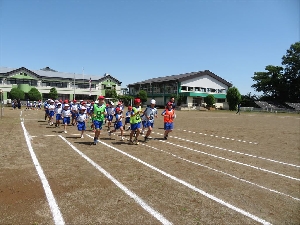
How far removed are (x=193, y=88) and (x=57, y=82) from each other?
3353 centimetres

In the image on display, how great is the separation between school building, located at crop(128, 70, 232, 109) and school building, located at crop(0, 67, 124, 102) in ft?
40.4

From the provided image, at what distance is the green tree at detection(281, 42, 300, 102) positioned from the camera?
66.2 m

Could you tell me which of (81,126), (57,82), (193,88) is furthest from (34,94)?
(81,126)

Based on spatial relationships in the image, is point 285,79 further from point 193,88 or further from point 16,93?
point 16,93

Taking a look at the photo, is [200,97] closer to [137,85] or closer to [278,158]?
[137,85]

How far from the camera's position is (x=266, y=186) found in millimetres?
5746

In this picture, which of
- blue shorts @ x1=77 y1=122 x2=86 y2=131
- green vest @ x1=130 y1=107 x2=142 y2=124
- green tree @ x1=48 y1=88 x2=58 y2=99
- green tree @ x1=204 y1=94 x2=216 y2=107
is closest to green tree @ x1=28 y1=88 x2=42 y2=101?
green tree @ x1=48 y1=88 x2=58 y2=99

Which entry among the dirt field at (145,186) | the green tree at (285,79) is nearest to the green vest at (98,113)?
the dirt field at (145,186)

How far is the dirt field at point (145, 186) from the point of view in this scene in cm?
414

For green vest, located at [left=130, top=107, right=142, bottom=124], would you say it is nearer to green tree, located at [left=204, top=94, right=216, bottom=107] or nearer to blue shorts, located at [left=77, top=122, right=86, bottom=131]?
blue shorts, located at [left=77, top=122, right=86, bottom=131]

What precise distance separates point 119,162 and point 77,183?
2.01 m

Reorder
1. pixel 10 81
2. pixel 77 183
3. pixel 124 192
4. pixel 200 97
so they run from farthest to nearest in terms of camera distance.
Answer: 1. pixel 200 97
2. pixel 10 81
3. pixel 77 183
4. pixel 124 192

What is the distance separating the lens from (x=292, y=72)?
6744cm

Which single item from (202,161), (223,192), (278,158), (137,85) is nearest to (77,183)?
(223,192)
